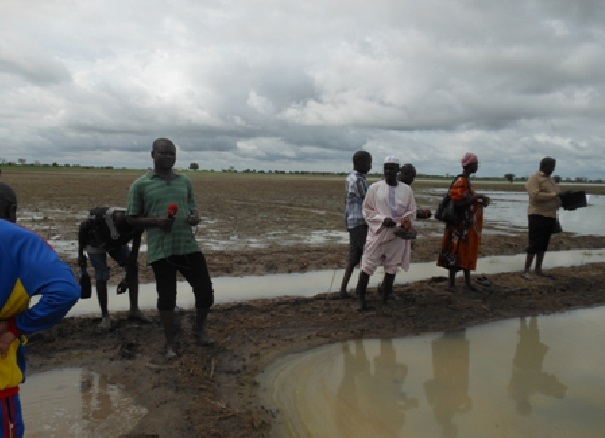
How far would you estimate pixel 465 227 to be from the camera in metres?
6.35

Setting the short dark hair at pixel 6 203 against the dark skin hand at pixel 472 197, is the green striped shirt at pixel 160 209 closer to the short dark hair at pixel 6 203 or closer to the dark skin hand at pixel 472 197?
the short dark hair at pixel 6 203

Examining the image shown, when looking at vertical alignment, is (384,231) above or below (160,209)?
below

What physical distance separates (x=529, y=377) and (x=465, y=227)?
2.62 metres

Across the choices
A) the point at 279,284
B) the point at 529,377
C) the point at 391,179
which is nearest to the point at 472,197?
the point at 391,179

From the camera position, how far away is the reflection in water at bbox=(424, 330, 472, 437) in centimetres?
345

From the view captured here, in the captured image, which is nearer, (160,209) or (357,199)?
(160,209)

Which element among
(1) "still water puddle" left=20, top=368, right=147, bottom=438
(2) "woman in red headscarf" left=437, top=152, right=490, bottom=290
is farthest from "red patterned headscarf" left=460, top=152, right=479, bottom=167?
(1) "still water puddle" left=20, top=368, right=147, bottom=438

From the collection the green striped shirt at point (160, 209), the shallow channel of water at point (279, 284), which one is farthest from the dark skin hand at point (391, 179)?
the green striped shirt at point (160, 209)

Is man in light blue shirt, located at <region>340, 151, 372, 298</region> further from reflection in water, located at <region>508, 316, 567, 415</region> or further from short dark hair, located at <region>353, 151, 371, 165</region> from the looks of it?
reflection in water, located at <region>508, 316, 567, 415</region>

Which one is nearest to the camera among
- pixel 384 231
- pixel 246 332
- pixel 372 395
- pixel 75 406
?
pixel 75 406

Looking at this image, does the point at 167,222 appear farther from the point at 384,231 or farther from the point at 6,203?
the point at 384,231

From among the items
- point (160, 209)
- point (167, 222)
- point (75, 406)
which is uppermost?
point (160, 209)

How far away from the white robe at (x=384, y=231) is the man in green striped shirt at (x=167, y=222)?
6.92 feet

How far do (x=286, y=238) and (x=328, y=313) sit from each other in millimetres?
6516
